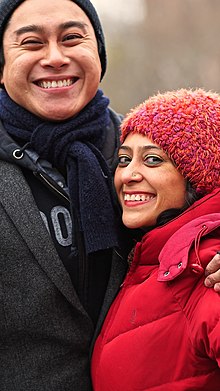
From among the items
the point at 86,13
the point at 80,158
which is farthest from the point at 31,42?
the point at 80,158

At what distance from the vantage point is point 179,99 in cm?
214

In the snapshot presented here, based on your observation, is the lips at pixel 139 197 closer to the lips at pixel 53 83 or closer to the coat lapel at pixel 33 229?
the coat lapel at pixel 33 229

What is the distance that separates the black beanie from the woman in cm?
50

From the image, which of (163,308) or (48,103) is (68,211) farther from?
(163,308)

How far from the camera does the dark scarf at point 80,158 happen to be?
2.27 m

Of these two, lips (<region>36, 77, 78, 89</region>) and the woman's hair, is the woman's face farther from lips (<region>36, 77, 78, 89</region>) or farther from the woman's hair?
lips (<region>36, 77, 78, 89</region>)

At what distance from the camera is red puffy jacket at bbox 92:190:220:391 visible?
1.75 metres

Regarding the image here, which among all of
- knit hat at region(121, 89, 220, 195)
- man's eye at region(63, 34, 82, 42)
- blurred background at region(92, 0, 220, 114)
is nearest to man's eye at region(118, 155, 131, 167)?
knit hat at region(121, 89, 220, 195)

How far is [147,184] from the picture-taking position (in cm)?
212

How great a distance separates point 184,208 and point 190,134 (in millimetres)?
238

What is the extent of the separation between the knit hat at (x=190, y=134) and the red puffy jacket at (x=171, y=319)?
0.09 meters

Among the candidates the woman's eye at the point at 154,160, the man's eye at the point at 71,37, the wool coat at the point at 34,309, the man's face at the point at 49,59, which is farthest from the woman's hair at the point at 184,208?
the man's eye at the point at 71,37

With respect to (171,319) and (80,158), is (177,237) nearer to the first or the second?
(171,319)

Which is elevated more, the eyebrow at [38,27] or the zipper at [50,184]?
the eyebrow at [38,27]
